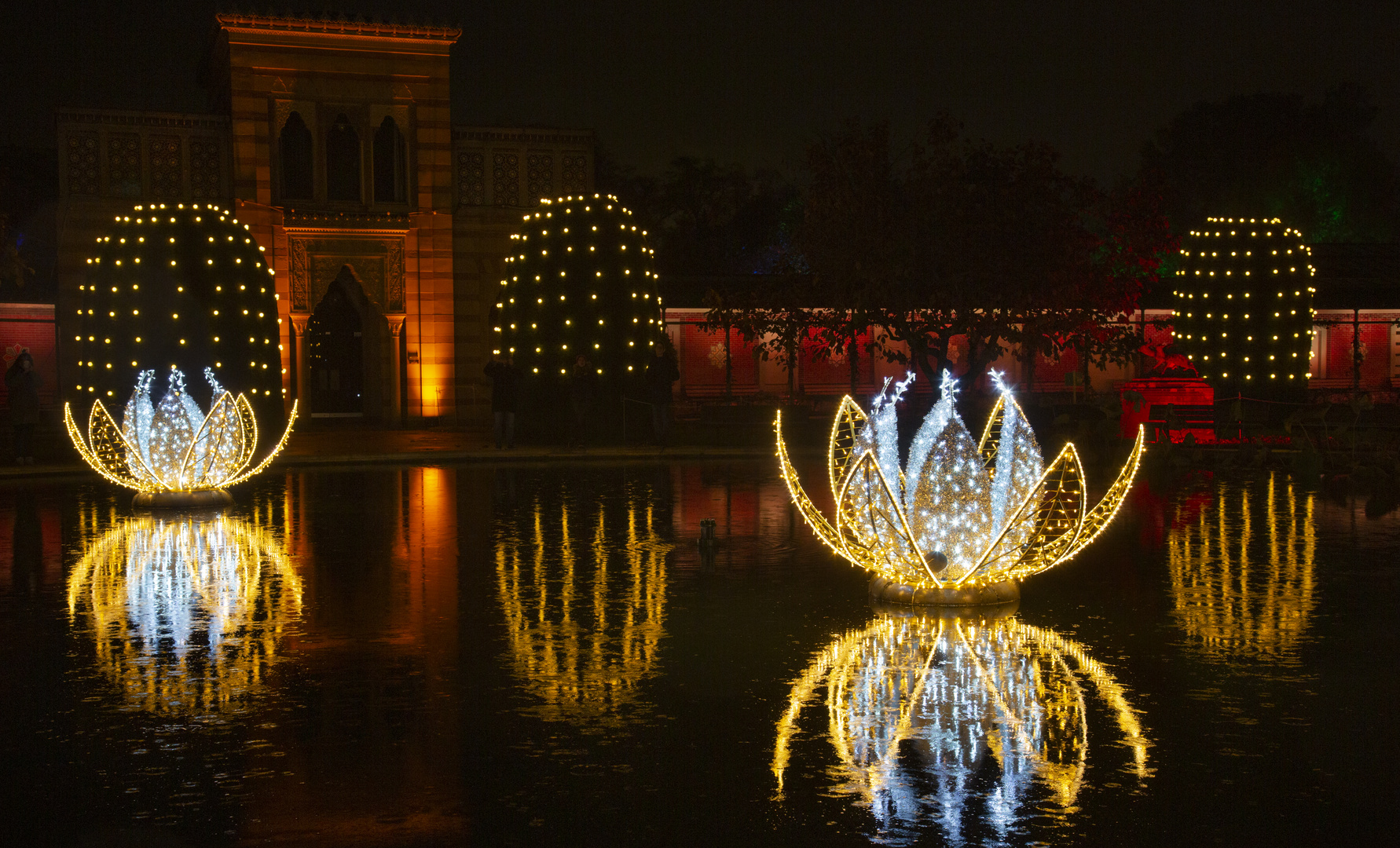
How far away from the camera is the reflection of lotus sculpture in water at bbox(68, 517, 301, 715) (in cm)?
734

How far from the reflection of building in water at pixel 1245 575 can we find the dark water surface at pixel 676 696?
2.0 inches

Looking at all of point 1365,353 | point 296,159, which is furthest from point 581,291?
point 1365,353

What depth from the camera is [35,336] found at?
3011 cm

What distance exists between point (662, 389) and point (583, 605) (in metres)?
14.5

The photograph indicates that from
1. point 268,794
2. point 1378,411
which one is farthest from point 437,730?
point 1378,411

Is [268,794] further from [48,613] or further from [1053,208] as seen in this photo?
[1053,208]

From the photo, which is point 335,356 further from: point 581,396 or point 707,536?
point 707,536

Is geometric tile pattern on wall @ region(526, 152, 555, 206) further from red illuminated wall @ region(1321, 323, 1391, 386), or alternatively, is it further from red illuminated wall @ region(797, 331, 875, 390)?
red illuminated wall @ region(1321, 323, 1391, 386)

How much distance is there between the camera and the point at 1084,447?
853 inches

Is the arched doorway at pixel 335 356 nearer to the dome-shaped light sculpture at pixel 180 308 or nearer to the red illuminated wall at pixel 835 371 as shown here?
the dome-shaped light sculpture at pixel 180 308

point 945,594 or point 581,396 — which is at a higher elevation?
point 581,396

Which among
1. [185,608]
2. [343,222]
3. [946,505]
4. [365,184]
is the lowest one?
[185,608]

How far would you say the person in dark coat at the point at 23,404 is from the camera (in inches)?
843

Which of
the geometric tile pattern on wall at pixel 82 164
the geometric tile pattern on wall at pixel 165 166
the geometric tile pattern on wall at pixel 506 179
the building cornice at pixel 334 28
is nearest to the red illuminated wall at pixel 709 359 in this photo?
the geometric tile pattern on wall at pixel 506 179
